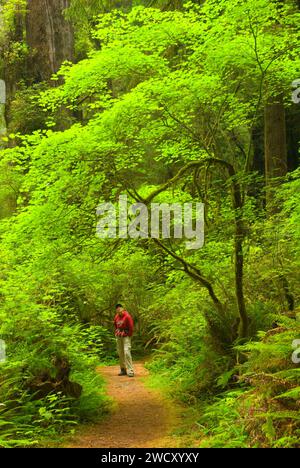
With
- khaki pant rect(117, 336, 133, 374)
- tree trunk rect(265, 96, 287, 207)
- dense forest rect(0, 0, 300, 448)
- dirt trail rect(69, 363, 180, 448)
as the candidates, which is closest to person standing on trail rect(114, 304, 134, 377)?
khaki pant rect(117, 336, 133, 374)

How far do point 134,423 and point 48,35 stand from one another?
35.5 feet

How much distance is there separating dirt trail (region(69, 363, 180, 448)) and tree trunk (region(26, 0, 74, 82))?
29.0 feet

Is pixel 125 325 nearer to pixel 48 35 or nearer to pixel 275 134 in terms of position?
pixel 275 134

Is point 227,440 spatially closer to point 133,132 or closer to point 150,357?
point 133,132

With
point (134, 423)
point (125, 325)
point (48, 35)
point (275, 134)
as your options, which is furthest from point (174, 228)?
point (48, 35)

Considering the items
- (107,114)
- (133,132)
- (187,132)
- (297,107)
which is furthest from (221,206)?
(297,107)

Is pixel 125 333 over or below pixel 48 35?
below

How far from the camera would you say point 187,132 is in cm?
820

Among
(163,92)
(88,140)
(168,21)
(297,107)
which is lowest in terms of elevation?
(88,140)

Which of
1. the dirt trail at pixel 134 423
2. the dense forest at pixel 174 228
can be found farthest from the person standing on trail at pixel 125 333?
the dense forest at pixel 174 228

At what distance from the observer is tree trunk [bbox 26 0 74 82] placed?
14195 mm

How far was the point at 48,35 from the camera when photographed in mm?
14250
